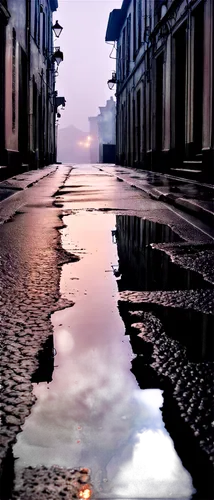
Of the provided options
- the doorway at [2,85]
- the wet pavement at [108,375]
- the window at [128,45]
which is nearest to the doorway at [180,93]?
the doorway at [2,85]

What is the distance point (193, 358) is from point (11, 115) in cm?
1328

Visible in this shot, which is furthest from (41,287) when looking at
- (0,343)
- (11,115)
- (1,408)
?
(11,115)

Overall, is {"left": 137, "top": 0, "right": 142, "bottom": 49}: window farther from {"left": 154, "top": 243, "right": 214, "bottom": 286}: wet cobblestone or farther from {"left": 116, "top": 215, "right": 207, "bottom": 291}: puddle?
{"left": 154, "top": 243, "right": 214, "bottom": 286}: wet cobblestone

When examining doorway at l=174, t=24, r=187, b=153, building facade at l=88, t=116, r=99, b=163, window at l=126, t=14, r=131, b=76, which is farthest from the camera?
building facade at l=88, t=116, r=99, b=163

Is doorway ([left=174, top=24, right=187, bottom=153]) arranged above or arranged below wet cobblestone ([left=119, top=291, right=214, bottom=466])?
above

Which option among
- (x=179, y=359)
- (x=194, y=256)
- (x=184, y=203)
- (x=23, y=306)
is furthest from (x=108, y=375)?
(x=184, y=203)

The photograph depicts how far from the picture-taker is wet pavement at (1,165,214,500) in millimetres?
1246

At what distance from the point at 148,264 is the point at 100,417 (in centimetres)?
228

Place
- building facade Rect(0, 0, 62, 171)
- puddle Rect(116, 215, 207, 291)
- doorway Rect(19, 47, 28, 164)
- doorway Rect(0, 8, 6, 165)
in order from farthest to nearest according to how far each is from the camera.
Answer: doorway Rect(19, 47, 28, 164), building facade Rect(0, 0, 62, 171), doorway Rect(0, 8, 6, 165), puddle Rect(116, 215, 207, 291)

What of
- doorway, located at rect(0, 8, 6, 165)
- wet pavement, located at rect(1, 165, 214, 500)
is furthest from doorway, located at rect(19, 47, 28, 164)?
wet pavement, located at rect(1, 165, 214, 500)

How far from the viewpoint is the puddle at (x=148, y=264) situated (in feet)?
10.5

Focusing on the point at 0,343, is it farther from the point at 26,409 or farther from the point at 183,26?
the point at 183,26

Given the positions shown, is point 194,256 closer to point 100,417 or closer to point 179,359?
point 179,359

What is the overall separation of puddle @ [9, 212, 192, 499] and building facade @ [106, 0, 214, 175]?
936 centimetres
